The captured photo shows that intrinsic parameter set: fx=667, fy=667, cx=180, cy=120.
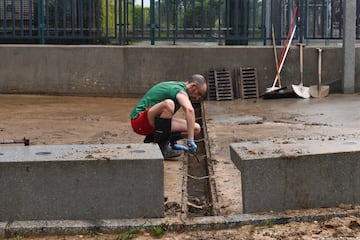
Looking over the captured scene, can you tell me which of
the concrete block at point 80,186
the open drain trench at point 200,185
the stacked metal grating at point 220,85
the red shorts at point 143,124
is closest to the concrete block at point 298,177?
the open drain trench at point 200,185

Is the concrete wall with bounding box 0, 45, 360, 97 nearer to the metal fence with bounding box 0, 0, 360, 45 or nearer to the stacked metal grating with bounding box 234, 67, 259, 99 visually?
the stacked metal grating with bounding box 234, 67, 259, 99

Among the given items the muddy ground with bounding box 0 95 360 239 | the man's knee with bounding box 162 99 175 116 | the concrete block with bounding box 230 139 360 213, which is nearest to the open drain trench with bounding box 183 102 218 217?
the muddy ground with bounding box 0 95 360 239

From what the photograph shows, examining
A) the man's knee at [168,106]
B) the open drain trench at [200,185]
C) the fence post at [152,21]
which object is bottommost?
the open drain trench at [200,185]

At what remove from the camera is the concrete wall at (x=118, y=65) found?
43.0 feet

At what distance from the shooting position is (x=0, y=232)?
442 centimetres

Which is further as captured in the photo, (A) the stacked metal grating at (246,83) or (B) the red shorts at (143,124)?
(A) the stacked metal grating at (246,83)

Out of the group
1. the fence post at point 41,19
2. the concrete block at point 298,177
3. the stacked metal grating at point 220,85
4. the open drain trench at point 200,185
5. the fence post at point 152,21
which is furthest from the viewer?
the fence post at point 41,19

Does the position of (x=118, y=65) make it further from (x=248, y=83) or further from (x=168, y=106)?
(x=168, y=106)

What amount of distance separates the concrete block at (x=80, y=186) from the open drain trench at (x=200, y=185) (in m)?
0.47

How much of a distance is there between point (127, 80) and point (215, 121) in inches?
149

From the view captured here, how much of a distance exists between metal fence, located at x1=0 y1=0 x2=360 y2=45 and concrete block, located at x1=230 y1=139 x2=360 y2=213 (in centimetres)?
886

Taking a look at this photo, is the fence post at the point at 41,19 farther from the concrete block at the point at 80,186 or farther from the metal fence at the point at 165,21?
the concrete block at the point at 80,186

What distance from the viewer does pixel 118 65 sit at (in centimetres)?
1313

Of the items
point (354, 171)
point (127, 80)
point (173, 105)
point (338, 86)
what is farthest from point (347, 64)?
point (354, 171)
